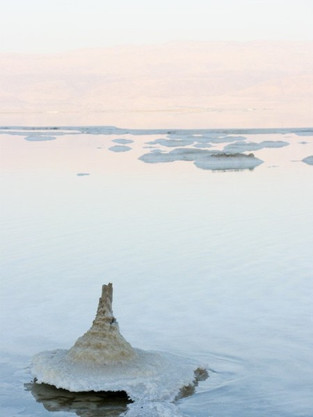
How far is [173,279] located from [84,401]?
13.8ft

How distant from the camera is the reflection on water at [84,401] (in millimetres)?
6738

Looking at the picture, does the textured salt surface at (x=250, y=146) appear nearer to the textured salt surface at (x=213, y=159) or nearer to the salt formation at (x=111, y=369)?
the textured salt surface at (x=213, y=159)

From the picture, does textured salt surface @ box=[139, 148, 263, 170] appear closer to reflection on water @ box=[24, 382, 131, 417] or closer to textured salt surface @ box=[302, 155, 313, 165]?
textured salt surface @ box=[302, 155, 313, 165]

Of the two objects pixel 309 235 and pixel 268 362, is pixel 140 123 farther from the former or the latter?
pixel 268 362

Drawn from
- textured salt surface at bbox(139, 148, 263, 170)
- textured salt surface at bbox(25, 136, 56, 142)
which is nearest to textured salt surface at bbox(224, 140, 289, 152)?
textured salt surface at bbox(139, 148, 263, 170)

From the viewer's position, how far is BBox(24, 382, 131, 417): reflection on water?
6738 millimetres

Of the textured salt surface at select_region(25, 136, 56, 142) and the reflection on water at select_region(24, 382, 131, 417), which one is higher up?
the textured salt surface at select_region(25, 136, 56, 142)

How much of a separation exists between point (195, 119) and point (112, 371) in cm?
5722

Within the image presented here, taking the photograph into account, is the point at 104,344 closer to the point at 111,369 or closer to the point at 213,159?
the point at 111,369

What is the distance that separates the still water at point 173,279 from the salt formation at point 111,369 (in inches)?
4.7

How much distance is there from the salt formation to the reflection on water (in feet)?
0.22

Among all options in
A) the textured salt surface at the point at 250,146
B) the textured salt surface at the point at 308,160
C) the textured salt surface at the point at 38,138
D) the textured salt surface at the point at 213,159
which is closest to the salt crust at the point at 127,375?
the textured salt surface at the point at 213,159

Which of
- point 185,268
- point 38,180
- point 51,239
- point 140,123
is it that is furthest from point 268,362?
point 140,123

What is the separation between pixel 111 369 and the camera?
718cm
